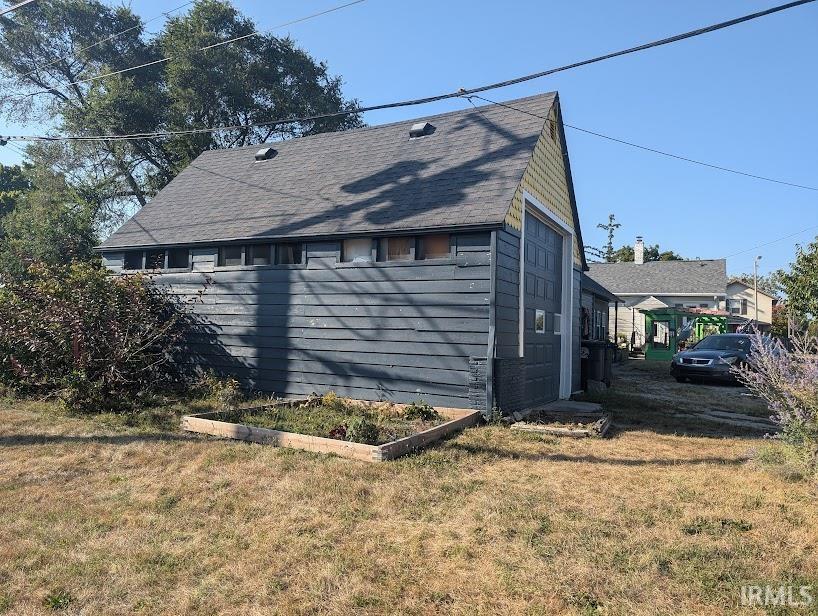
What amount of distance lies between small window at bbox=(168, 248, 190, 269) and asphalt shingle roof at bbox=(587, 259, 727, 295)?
110ft

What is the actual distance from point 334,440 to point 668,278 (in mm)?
40509

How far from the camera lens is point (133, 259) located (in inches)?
509

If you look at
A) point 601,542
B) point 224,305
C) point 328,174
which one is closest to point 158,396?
point 224,305

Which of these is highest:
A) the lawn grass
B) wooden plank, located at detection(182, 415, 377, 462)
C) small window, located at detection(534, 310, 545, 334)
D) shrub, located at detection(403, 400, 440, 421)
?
small window, located at detection(534, 310, 545, 334)

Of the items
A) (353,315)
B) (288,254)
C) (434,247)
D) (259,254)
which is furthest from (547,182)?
(259,254)

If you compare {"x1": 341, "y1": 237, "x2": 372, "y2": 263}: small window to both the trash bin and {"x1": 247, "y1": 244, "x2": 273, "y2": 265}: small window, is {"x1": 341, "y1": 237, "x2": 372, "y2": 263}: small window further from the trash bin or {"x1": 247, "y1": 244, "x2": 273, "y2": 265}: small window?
the trash bin

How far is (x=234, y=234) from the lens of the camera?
11.3m

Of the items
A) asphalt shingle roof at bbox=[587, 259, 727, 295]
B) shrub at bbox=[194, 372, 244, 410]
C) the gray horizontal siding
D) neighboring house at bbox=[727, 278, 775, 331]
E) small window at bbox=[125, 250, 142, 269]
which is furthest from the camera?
neighboring house at bbox=[727, 278, 775, 331]

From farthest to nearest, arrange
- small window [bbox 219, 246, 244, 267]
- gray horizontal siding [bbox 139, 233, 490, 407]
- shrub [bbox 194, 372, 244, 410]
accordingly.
→ small window [bbox 219, 246, 244, 267], shrub [bbox 194, 372, 244, 410], gray horizontal siding [bbox 139, 233, 490, 407]

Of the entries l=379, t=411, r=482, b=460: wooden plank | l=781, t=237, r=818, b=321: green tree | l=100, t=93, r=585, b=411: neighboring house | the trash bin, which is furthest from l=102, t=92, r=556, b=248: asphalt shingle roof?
l=781, t=237, r=818, b=321: green tree

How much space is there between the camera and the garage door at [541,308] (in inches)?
402

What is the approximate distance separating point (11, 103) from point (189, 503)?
30.6m

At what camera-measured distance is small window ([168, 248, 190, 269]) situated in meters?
12.1

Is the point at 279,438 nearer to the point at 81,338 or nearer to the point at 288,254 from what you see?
the point at 288,254
